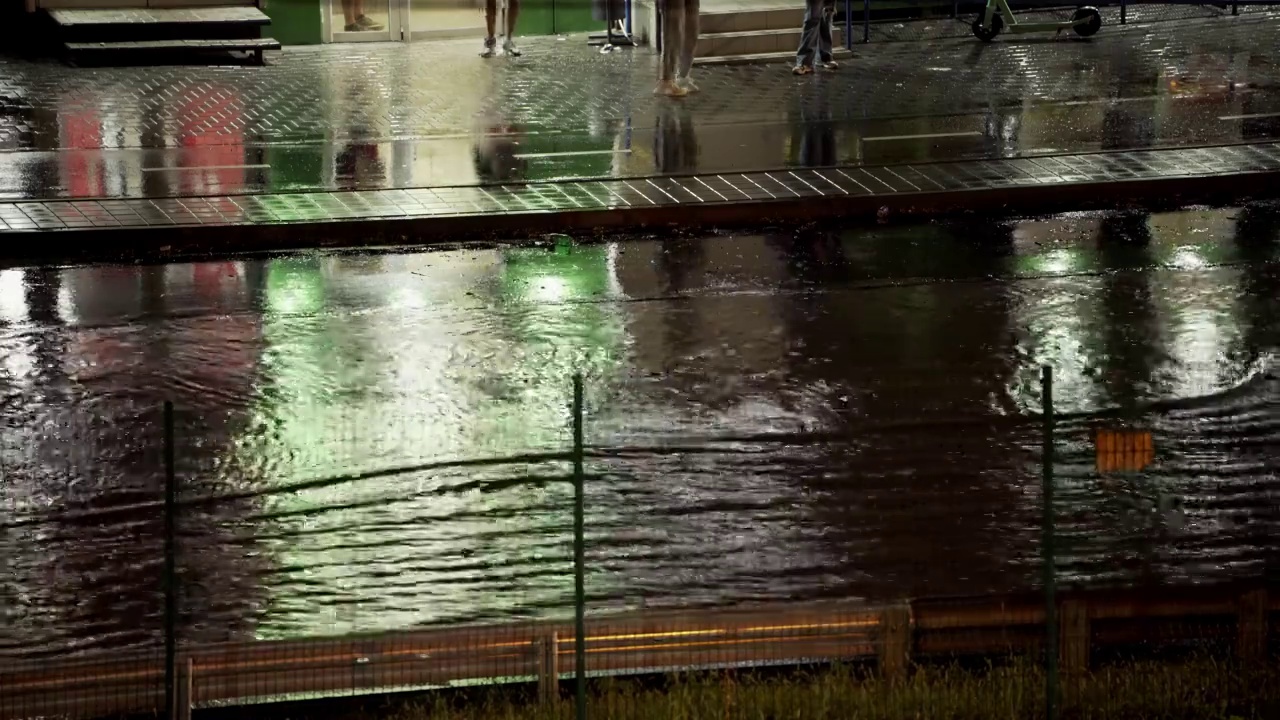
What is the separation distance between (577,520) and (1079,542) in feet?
8.04

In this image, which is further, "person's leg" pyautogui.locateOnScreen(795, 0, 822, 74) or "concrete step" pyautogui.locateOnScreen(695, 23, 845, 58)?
"concrete step" pyautogui.locateOnScreen(695, 23, 845, 58)

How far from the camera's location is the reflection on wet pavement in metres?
17.7

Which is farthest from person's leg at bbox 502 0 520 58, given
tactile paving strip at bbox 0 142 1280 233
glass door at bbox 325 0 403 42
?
tactile paving strip at bbox 0 142 1280 233

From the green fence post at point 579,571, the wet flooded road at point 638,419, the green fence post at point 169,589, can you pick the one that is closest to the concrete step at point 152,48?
the wet flooded road at point 638,419

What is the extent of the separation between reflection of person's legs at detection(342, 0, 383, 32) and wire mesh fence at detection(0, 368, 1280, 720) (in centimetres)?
1597

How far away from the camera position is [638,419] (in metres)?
10.9

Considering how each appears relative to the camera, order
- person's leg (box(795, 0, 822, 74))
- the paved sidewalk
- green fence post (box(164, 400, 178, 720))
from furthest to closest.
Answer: person's leg (box(795, 0, 822, 74)), the paved sidewalk, green fence post (box(164, 400, 178, 720))

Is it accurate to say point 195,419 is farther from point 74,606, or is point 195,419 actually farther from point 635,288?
point 635,288

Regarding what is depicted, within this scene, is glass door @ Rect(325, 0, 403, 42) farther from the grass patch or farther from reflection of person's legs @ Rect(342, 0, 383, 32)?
the grass patch

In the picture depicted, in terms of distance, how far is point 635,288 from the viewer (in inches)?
559

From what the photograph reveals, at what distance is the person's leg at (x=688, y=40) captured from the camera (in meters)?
21.0

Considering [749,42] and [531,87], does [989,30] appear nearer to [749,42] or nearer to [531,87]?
[749,42]

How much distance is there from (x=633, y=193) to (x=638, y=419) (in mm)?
5956

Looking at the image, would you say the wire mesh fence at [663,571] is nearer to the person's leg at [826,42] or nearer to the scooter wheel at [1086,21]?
the person's leg at [826,42]
